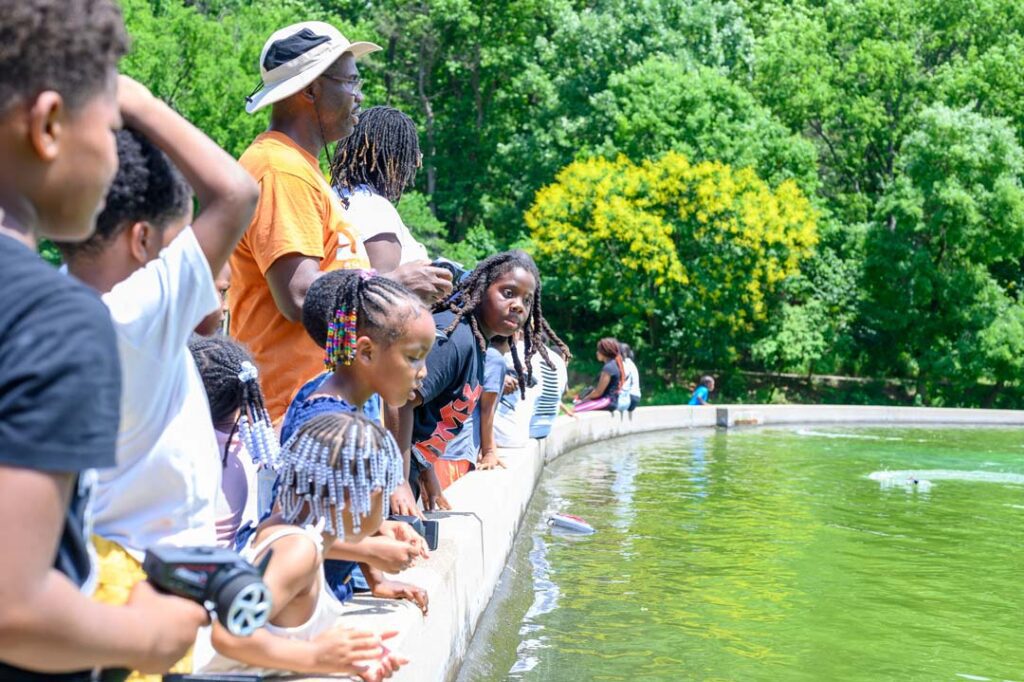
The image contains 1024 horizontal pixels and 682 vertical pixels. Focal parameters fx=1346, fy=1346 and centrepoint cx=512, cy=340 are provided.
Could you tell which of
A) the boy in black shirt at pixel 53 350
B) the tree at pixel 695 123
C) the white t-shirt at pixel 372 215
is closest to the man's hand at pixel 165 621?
the boy in black shirt at pixel 53 350

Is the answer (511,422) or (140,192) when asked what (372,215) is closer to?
(140,192)

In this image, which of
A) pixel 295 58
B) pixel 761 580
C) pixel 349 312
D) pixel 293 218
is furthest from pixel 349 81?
pixel 761 580

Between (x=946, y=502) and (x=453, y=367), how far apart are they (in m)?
7.50

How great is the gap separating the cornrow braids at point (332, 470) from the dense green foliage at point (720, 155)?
1033 inches

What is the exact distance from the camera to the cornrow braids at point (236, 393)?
12.7 feet

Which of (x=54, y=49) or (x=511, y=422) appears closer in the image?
(x=54, y=49)

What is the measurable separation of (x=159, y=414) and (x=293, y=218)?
1.67m

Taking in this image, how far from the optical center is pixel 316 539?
3279mm

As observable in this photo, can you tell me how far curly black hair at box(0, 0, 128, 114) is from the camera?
171cm

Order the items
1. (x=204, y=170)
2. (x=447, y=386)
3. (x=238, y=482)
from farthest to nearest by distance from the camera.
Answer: (x=447, y=386), (x=238, y=482), (x=204, y=170)

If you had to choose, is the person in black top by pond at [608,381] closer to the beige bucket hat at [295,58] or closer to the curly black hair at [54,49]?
the beige bucket hat at [295,58]

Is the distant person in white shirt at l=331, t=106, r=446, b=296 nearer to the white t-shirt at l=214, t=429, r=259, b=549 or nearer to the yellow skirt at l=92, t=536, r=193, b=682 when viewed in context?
the white t-shirt at l=214, t=429, r=259, b=549

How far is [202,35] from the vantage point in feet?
100

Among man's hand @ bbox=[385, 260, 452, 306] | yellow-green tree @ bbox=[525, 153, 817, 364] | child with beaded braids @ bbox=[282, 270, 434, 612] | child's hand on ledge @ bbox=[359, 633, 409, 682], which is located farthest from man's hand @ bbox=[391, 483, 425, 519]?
yellow-green tree @ bbox=[525, 153, 817, 364]
